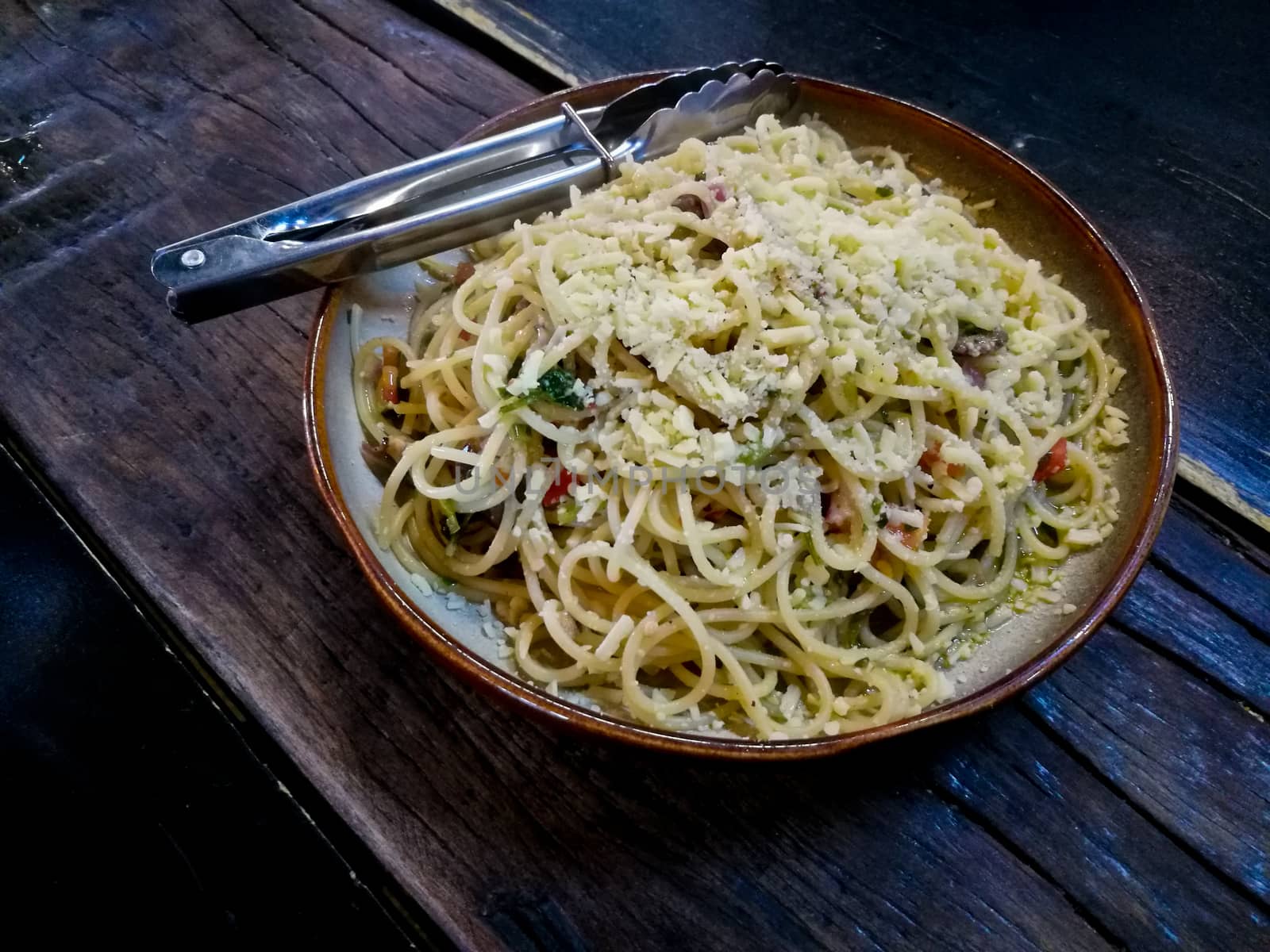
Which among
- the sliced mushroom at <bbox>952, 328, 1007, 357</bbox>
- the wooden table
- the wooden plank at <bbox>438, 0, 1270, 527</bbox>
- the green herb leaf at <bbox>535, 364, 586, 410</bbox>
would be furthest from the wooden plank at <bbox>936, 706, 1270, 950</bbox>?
the wooden plank at <bbox>438, 0, 1270, 527</bbox>

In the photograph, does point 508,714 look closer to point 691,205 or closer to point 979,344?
point 691,205

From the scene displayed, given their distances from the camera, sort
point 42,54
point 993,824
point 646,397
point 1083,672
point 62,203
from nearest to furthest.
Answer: point 646,397
point 993,824
point 1083,672
point 62,203
point 42,54

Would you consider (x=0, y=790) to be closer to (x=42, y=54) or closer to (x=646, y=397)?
(x=646, y=397)

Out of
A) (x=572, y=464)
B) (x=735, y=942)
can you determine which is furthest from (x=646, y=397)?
(x=735, y=942)

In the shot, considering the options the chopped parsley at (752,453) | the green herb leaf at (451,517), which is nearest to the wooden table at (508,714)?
the green herb leaf at (451,517)

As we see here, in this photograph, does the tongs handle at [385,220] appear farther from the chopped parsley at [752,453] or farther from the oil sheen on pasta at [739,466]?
the chopped parsley at [752,453]
